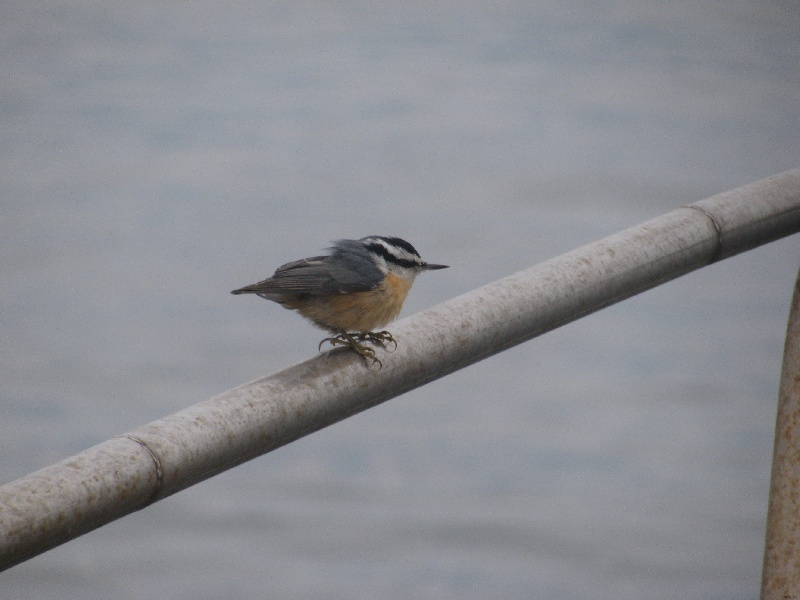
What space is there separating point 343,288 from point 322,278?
7 centimetres

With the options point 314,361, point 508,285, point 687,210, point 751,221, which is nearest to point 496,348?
point 508,285

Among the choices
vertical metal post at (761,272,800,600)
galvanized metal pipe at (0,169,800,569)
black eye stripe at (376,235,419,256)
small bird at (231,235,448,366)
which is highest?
black eye stripe at (376,235,419,256)

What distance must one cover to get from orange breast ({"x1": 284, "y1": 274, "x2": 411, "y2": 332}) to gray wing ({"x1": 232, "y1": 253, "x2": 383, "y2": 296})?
22 millimetres

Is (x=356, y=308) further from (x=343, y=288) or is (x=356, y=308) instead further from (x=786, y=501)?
(x=786, y=501)

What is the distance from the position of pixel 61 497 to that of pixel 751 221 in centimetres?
170

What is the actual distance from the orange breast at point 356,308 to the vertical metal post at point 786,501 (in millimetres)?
1187

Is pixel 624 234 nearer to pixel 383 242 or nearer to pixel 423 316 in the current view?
pixel 423 316

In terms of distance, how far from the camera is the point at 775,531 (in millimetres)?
1871

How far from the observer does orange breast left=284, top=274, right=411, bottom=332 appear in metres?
2.91

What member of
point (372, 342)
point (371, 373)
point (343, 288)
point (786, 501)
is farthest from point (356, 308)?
point (786, 501)

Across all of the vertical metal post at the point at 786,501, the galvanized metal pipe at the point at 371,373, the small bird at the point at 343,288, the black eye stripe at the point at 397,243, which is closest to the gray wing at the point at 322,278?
the small bird at the point at 343,288

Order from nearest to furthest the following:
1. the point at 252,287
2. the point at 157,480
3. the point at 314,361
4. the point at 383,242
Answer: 1. the point at 157,480
2. the point at 314,361
3. the point at 252,287
4. the point at 383,242

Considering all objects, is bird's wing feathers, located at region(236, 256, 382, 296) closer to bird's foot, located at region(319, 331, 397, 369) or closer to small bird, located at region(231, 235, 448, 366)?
small bird, located at region(231, 235, 448, 366)

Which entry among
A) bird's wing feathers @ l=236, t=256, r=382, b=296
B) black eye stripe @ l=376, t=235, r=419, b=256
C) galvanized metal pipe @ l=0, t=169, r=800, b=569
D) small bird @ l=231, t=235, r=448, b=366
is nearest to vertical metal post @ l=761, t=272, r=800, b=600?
galvanized metal pipe @ l=0, t=169, r=800, b=569
